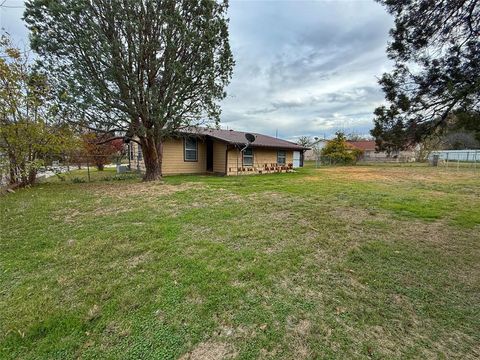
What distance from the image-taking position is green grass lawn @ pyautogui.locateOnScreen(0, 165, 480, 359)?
6.34ft

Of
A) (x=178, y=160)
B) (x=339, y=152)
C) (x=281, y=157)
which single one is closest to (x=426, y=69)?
(x=178, y=160)

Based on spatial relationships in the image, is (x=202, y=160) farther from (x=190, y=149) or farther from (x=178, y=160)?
(x=178, y=160)

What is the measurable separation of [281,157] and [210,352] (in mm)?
16248

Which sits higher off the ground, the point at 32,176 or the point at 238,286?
the point at 32,176

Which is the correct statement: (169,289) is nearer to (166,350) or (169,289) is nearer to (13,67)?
(166,350)

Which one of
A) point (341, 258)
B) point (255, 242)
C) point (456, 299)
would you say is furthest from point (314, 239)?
point (456, 299)

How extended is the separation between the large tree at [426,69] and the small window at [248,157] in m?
11.1

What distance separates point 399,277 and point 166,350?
2650 mm

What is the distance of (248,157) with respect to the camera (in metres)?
15.2

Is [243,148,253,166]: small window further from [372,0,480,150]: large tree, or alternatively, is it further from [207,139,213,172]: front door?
[372,0,480,150]: large tree

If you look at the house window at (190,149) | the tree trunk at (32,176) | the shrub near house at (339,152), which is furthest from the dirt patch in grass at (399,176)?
the tree trunk at (32,176)

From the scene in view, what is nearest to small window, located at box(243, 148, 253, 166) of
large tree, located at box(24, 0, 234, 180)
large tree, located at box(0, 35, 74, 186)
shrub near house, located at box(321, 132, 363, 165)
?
large tree, located at box(24, 0, 234, 180)

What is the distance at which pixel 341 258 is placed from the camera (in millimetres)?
3328

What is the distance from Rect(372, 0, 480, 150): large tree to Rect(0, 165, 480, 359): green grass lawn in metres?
1.89
